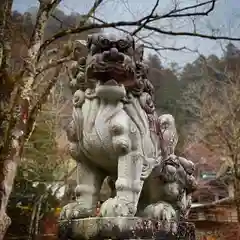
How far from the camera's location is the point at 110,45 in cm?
242

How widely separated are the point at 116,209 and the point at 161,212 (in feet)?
1.32


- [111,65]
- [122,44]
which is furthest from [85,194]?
[122,44]

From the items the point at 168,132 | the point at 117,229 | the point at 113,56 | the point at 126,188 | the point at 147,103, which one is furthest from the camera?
the point at 168,132

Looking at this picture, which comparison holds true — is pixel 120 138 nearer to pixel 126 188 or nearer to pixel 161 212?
pixel 126 188

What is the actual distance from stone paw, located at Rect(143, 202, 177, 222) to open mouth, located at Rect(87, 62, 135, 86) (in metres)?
0.81

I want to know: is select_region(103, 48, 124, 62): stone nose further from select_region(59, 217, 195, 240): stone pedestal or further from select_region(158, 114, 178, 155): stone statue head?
select_region(59, 217, 195, 240): stone pedestal

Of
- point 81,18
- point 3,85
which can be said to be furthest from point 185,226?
point 81,18

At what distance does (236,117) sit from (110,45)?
9995 millimetres

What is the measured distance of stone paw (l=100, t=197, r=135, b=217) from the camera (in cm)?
214

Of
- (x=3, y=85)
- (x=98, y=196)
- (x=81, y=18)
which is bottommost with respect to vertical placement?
(x=98, y=196)

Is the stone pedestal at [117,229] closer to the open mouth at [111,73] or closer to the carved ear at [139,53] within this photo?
the open mouth at [111,73]

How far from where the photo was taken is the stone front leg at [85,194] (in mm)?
2332

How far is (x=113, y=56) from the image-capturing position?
2.34 metres

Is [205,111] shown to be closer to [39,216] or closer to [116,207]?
[39,216]
